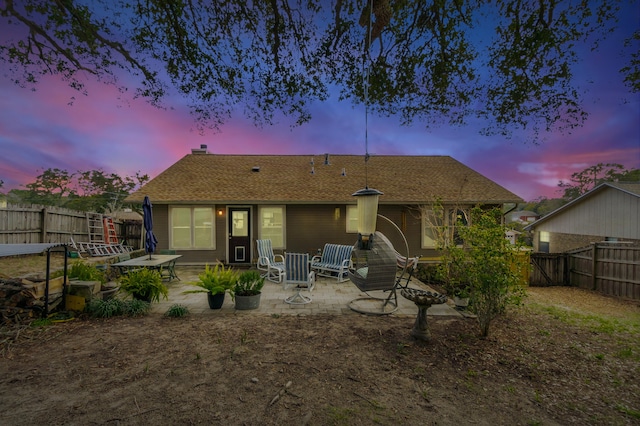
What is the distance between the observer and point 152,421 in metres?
2.36

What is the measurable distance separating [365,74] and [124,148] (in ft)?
23.0

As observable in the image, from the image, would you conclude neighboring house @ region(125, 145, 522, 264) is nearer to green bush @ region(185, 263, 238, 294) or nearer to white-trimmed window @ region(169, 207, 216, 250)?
white-trimmed window @ region(169, 207, 216, 250)

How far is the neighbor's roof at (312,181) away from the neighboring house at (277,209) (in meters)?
0.04

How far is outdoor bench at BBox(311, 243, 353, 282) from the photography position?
26.2 feet

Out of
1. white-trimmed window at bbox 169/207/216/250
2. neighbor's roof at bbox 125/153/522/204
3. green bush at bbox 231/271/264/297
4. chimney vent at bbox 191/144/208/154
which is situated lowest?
green bush at bbox 231/271/264/297

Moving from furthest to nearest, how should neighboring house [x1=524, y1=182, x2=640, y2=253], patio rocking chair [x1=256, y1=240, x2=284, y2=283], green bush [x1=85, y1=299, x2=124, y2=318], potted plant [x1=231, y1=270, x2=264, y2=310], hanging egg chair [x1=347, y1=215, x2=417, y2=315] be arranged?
neighboring house [x1=524, y1=182, x2=640, y2=253], patio rocking chair [x1=256, y1=240, x2=284, y2=283], potted plant [x1=231, y1=270, x2=264, y2=310], hanging egg chair [x1=347, y1=215, x2=417, y2=315], green bush [x1=85, y1=299, x2=124, y2=318]

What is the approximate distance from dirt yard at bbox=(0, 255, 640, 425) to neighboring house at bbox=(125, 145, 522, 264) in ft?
17.9

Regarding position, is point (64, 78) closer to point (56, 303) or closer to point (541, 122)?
point (56, 303)

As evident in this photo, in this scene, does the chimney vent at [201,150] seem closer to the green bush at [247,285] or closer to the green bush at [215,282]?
the green bush at [215,282]

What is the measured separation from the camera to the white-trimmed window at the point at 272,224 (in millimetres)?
10266

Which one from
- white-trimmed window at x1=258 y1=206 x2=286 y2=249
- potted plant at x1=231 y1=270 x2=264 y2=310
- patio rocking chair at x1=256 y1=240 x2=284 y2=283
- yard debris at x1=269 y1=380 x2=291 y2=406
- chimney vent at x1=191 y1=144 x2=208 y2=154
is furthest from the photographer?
chimney vent at x1=191 y1=144 x2=208 y2=154

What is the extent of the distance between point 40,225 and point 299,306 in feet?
32.8

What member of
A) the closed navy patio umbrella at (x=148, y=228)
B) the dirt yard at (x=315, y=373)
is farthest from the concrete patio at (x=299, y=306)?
the closed navy patio umbrella at (x=148, y=228)

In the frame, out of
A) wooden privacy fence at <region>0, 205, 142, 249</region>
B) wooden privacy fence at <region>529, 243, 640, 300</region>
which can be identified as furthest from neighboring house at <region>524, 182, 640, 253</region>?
wooden privacy fence at <region>0, 205, 142, 249</region>
